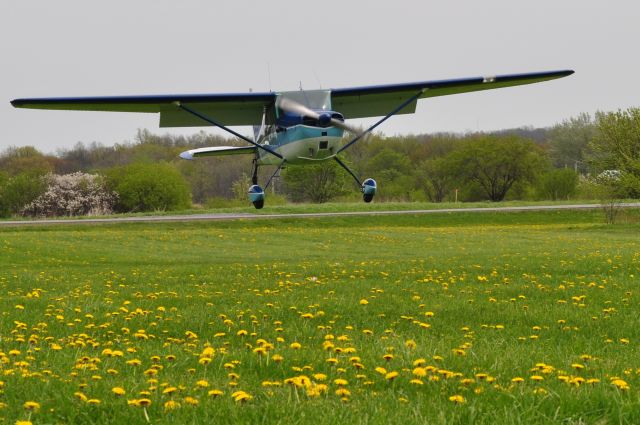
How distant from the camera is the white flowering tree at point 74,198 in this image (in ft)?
286

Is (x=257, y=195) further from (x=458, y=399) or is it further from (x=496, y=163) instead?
(x=496, y=163)

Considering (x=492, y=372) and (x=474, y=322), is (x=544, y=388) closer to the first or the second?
→ (x=492, y=372)

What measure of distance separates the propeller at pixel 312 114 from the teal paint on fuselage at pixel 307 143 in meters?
0.33

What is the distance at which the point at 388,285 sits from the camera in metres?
13.3

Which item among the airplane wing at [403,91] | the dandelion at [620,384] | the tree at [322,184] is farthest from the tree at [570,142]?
the dandelion at [620,384]

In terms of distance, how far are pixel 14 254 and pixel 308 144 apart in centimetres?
1129

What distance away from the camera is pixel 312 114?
25719 mm

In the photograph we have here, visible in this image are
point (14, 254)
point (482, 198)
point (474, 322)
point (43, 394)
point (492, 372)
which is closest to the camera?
point (43, 394)

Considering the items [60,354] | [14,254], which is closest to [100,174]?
[14,254]

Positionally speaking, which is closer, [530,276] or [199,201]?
[530,276]

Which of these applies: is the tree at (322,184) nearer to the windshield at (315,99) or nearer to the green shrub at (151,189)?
the green shrub at (151,189)

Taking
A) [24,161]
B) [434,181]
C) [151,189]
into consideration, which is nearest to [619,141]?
[434,181]

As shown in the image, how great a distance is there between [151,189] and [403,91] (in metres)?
59.8

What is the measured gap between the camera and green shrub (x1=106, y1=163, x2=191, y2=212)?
84.2 metres
